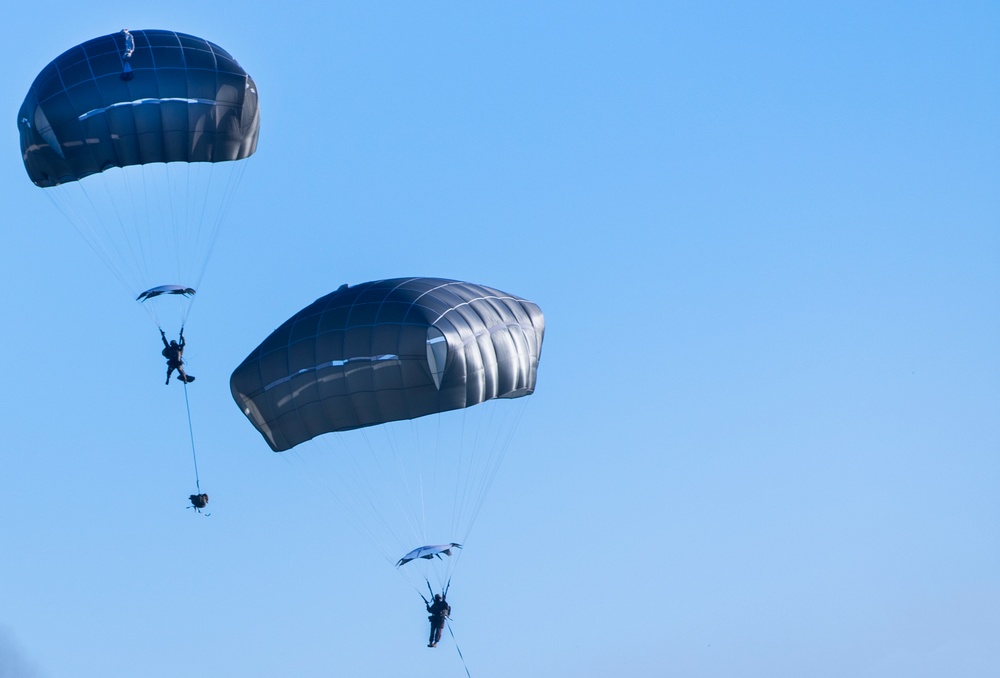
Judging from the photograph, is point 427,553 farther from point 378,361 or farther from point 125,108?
point 125,108

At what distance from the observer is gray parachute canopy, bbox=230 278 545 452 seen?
43125mm

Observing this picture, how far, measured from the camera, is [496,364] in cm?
4422

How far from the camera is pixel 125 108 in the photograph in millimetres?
46438

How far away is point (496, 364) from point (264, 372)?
15.7ft

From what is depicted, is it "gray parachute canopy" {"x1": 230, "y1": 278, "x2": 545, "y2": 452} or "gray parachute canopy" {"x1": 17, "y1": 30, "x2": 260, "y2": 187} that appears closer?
"gray parachute canopy" {"x1": 230, "y1": 278, "x2": 545, "y2": 452}

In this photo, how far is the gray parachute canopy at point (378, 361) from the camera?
4312 cm

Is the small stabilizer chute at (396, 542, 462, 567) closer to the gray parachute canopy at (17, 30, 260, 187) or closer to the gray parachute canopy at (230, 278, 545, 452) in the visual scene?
the gray parachute canopy at (230, 278, 545, 452)

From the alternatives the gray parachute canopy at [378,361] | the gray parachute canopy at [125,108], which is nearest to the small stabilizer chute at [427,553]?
the gray parachute canopy at [378,361]

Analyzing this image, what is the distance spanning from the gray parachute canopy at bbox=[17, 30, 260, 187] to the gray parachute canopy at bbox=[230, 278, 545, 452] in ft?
17.5

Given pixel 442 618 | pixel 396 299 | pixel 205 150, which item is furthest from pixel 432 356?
pixel 205 150

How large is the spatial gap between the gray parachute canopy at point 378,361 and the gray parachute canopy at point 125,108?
533 centimetres

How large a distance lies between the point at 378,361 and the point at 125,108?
8.46m

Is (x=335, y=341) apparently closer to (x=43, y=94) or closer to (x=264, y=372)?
(x=264, y=372)

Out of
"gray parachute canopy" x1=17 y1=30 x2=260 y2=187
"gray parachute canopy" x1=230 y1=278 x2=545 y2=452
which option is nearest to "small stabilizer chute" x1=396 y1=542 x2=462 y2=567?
"gray parachute canopy" x1=230 y1=278 x2=545 y2=452
